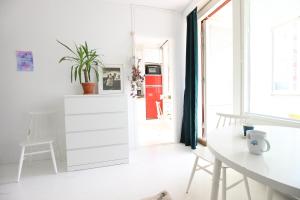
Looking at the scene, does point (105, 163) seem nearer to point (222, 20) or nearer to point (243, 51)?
point (243, 51)

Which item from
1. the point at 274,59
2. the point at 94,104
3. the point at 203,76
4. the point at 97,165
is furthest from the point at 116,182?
the point at 274,59

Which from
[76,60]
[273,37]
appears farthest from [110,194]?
[273,37]

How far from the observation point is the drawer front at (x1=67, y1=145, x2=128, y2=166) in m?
2.23

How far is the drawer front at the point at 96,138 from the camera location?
2.22 m

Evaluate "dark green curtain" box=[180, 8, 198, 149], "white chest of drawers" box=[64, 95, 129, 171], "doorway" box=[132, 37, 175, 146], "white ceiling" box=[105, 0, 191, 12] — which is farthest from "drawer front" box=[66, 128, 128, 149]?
"doorway" box=[132, 37, 175, 146]

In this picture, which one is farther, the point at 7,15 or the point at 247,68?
the point at 7,15

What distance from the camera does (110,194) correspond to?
1709mm

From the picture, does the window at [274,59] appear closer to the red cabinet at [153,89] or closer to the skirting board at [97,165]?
the skirting board at [97,165]

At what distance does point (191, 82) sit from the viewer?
293 cm

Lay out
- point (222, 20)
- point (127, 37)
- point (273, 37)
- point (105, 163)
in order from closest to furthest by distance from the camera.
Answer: point (273, 37) < point (105, 163) < point (127, 37) < point (222, 20)

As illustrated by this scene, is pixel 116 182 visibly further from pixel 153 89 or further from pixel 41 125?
pixel 153 89

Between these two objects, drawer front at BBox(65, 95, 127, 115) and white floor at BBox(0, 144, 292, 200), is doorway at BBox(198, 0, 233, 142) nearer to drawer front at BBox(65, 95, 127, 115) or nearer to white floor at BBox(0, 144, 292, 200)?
white floor at BBox(0, 144, 292, 200)

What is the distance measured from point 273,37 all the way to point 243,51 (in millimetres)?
371

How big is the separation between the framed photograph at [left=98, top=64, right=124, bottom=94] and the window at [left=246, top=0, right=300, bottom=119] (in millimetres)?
1886
